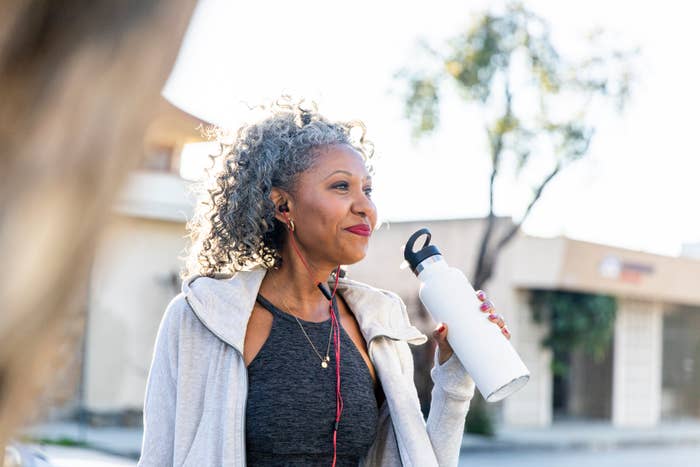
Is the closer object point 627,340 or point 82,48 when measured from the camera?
point 82,48

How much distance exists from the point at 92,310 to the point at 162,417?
486 inches

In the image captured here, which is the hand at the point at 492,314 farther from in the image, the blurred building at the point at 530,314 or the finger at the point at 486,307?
the blurred building at the point at 530,314

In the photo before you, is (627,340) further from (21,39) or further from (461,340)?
(21,39)

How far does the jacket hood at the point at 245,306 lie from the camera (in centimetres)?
249

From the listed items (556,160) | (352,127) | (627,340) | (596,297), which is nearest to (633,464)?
(556,160)

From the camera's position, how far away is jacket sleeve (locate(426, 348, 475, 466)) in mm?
2627

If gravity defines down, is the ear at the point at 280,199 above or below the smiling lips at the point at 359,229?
above

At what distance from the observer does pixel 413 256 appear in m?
2.65

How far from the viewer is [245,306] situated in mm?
2580

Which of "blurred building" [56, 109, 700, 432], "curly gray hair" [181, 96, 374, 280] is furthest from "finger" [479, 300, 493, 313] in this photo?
"blurred building" [56, 109, 700, 432]

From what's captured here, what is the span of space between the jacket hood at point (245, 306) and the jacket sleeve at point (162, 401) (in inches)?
3.3

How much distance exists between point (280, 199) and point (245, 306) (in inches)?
13.0

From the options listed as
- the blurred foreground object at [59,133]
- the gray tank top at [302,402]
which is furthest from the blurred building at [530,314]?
the blurred foreground object at [59,133]

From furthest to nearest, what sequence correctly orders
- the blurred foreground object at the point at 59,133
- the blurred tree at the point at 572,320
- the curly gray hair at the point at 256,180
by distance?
the blurred tree at the point at 572,320
the curly gray hair at the point at 256,180
the blurred foreground object at the point at 59,133
